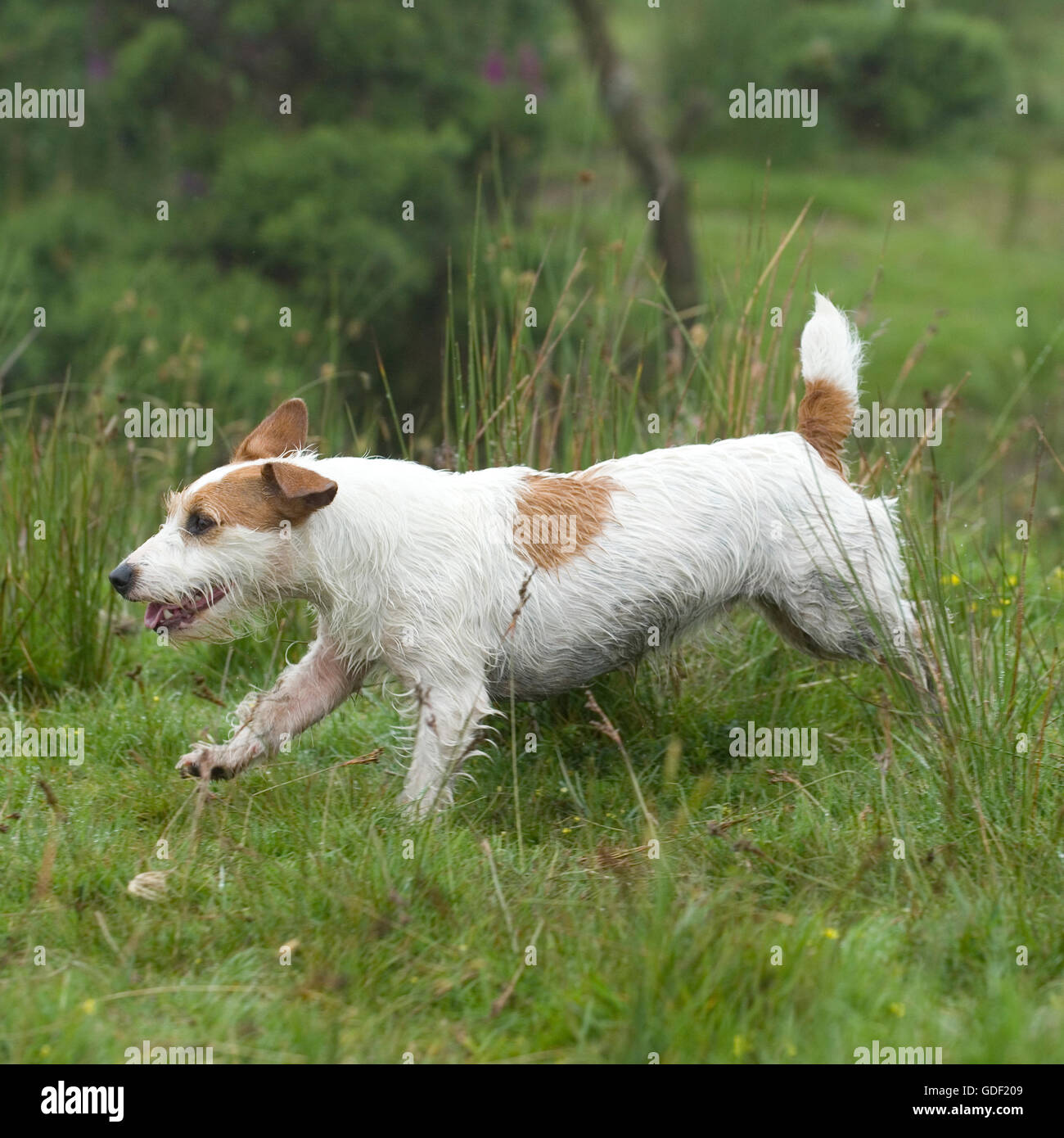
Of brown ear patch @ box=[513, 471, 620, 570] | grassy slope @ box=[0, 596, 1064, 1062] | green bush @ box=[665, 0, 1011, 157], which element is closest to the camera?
grassy slope @ box=[0, 596, 1064, 1062]

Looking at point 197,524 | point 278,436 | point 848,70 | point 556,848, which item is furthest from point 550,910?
point 848,70

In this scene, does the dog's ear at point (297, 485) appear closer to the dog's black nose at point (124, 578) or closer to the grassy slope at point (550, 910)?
the dog's black nose at point (124, 578)

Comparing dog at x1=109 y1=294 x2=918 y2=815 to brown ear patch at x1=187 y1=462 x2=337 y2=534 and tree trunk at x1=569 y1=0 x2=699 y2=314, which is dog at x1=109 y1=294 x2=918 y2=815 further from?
tree trunk at x1=569 y1=0 x2=699 y2=314

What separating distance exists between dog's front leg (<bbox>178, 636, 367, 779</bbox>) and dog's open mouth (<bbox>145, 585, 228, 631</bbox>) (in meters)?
0.38

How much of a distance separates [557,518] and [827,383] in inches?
43.3

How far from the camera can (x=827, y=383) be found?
478 centimetres

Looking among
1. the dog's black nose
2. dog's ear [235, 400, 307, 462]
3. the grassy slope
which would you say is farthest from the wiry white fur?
the dog's black nose

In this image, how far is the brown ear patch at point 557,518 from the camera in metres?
4.50

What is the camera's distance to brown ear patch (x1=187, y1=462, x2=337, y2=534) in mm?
4203

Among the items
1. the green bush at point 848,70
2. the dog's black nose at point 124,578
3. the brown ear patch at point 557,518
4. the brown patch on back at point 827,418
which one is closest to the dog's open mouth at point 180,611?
the dog's black nose at point 124,578

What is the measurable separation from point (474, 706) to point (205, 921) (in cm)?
104

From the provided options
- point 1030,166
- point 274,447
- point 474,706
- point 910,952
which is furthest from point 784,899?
point 1030,166

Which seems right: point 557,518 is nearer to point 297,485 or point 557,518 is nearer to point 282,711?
point 297,485

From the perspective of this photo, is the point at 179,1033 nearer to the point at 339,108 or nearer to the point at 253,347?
the point at 253,347
